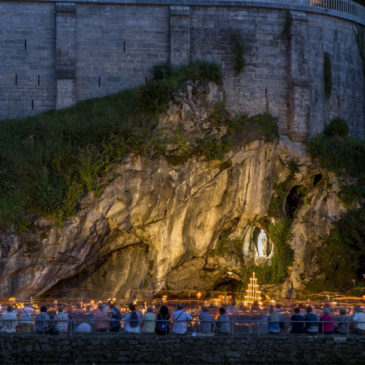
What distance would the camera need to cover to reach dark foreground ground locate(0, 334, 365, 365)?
72.6ft

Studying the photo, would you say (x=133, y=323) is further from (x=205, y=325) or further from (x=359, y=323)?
(x=359, y=323)

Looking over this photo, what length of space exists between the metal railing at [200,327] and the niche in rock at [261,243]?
13.8 m

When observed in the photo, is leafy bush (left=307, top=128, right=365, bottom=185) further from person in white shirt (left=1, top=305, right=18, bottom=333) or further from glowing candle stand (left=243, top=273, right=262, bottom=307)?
person in white shirt (left=1, top=305, right=18, bottom=333)

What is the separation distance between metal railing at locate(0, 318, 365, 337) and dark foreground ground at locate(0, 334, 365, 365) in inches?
13.4

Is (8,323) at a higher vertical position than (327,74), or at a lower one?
lower

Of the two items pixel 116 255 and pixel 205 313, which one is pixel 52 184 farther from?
pixel 205 313

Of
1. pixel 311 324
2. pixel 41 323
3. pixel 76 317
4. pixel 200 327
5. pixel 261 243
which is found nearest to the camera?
pixel 41 323

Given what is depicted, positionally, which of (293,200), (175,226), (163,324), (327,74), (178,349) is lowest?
(178,349)

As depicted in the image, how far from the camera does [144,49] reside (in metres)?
35.6

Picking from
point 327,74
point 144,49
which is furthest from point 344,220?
point 144,49

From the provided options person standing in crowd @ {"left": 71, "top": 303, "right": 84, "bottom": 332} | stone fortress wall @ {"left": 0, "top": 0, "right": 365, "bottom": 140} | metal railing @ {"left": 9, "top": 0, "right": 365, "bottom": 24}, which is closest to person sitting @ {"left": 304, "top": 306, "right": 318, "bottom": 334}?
person standing in crowd @ {"left": 71, "top": 303, "right": 84, "bottom": 332}

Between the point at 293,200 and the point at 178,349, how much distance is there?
653 inches

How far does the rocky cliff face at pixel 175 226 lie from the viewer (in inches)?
1275

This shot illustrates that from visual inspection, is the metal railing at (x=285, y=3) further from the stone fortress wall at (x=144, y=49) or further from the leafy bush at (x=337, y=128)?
the leafy bush at (x=337, y=128)
